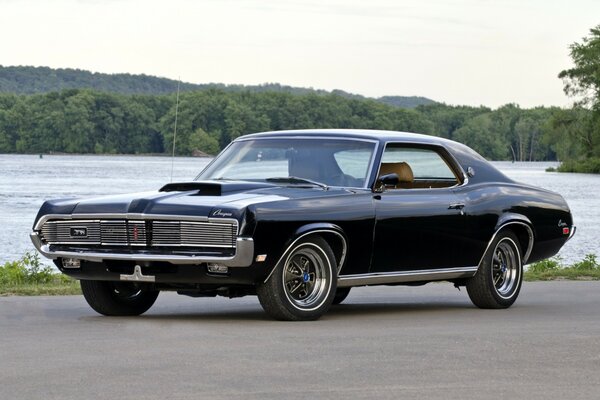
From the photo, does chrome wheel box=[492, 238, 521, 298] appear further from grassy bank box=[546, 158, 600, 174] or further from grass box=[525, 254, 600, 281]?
grassy bank box=[546, 158, 600, 174]

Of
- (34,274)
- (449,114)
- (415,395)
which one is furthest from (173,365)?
(449,114)

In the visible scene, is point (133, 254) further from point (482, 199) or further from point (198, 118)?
point (198, 118)

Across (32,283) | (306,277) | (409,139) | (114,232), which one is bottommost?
(32,283)

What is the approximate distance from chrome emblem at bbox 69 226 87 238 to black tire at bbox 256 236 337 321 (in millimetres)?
1537

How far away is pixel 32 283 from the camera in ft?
53.4

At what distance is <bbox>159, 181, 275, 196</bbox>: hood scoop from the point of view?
11539 millimetres

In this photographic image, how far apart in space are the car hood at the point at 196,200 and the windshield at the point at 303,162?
0.34 m

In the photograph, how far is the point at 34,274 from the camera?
656 inches

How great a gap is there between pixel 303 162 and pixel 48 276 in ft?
17.8

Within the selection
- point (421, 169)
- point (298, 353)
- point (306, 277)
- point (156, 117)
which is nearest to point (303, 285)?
point (306, 277)

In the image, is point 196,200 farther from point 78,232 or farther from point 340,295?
point 340,295

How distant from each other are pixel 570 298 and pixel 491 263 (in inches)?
67.7

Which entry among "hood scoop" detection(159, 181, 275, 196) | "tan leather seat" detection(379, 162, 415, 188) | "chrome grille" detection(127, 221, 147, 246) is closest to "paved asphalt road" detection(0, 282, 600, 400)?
"chrome grille" detection(127, 221, 147, 246)

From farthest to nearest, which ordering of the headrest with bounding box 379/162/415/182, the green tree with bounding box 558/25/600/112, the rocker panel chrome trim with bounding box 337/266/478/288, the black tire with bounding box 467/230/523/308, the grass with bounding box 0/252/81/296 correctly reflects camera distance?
the green tree with bounding box 558/25/600/112 → the grass with bounding box 0/252/81/296 → the black tire with bounding box 467/230/523/308 → the headrest with bounding box 379/162/415/182 → the rocker panel chrome trim with bounding box 337/266/478/288
